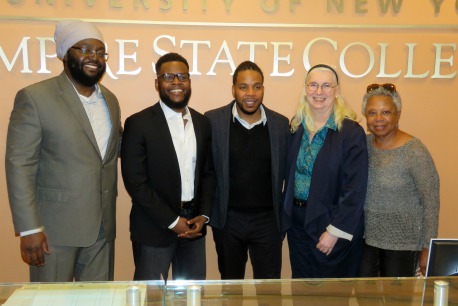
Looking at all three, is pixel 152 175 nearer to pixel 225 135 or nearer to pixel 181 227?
pixel 181 227

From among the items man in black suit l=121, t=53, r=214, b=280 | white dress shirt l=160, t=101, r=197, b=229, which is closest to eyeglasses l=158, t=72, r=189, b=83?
man in black suit l=121, t=53, r=214, b=280

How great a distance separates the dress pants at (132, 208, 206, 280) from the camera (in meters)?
2.52

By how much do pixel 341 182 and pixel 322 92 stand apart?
1.64 ft

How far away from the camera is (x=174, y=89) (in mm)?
2504

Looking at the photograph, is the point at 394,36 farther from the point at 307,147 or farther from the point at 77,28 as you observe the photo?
the point at 77,28

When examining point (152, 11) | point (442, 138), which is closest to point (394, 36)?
point (442, 138)

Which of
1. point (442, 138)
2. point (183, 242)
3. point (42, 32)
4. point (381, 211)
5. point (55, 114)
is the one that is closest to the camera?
point (55, 114)

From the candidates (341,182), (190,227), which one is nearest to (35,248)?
(190,227)

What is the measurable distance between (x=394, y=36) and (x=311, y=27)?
0.62 meters

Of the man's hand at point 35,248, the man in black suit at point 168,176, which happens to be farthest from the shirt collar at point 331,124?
the man's hand at point 35,248

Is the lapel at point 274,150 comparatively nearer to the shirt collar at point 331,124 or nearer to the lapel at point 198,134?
the shirt collar at point 331,124

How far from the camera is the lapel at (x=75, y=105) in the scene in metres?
2.25

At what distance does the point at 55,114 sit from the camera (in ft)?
7.21

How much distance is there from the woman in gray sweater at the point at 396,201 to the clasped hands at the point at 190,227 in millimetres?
891
